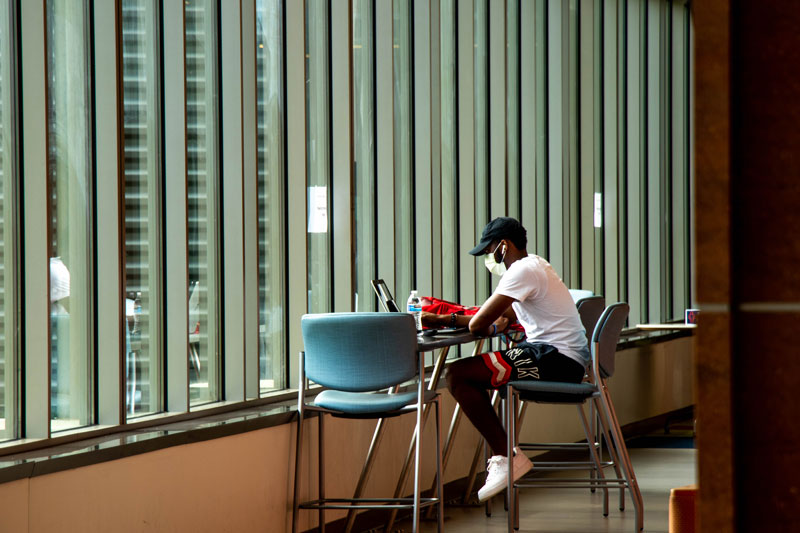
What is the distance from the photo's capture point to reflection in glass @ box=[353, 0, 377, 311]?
4691 millimetres

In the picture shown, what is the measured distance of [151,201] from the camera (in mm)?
3533

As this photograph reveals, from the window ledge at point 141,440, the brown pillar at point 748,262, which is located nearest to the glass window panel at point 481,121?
the window ledge at point 141,440

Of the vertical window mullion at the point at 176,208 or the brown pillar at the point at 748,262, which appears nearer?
the brown pillar at the point at 748,262

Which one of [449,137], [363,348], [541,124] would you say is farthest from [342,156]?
[541,124]

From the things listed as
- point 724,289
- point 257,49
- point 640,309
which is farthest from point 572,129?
point 724,289

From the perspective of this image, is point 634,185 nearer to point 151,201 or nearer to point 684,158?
point 684,158

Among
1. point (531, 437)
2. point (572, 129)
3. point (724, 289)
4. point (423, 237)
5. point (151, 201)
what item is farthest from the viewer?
point (572, 129)

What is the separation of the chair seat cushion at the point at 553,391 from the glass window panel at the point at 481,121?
1581 millimetres

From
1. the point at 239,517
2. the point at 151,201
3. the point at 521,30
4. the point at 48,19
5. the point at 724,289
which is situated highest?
the point at 521,30

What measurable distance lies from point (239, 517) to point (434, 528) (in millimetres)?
1065

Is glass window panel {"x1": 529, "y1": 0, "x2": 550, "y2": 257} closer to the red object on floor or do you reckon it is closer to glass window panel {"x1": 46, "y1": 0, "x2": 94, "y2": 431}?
glass window panel {"x1": 46, "y1": 0, "x2": 94, "y2": 431}

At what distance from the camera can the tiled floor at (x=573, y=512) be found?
4273 mm

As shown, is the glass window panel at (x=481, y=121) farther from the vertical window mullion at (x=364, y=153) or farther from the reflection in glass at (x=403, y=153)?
the vertical window mullion at (x=364, y=153)

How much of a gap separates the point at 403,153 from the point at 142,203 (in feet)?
5.96
